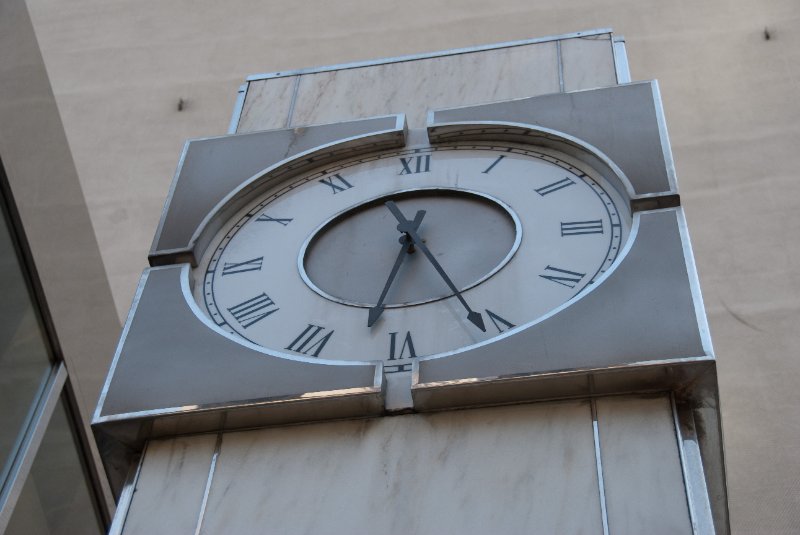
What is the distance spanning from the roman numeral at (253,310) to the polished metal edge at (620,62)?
6.32 ft

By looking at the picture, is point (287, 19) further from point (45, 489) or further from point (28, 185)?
point (45, 489)

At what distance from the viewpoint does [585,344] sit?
217 inches

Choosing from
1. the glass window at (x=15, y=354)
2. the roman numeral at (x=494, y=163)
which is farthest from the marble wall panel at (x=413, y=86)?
the glass window at (x=15, y=354)

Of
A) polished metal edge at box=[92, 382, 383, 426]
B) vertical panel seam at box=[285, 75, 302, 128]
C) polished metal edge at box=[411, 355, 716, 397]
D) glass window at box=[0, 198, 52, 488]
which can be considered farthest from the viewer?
glass window at box=[0, 198, 52, 488]

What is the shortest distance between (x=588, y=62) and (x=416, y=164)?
3.56 feet

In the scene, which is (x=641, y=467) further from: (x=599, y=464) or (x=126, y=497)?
(x=126, y=497)

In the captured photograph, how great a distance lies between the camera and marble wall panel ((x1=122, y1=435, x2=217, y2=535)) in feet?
17.9

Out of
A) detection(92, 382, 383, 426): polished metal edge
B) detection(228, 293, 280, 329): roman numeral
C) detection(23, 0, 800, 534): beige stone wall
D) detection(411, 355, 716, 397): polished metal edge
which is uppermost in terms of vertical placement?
detection(23, 0, 800, 534): beige stone wall

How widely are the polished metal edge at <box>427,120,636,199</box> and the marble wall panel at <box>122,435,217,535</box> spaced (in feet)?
5.85

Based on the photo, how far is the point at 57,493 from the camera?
7996 mm

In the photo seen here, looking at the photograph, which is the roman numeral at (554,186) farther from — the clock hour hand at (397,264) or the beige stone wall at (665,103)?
the beige stone wall at (665,103)

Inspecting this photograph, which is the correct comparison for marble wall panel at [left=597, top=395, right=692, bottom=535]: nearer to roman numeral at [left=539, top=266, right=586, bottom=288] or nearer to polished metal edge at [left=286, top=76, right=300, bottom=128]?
roman numeral at [left=539, top=266, right=586, bottom=288]

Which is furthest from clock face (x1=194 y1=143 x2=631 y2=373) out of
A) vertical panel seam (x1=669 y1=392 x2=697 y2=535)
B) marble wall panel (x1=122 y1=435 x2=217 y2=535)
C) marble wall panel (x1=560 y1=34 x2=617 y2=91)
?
marble wall panel (x1=560 y1=34 x2=617 y2=91)

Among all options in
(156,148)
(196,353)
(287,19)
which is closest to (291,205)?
(196,353)
